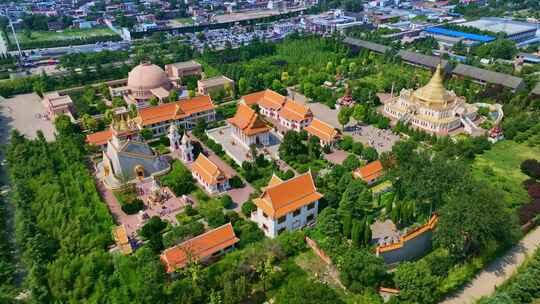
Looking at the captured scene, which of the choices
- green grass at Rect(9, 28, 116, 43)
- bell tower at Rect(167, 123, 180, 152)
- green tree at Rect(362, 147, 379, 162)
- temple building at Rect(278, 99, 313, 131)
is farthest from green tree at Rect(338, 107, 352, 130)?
green grass at Rect(9, 28, 116, 43)

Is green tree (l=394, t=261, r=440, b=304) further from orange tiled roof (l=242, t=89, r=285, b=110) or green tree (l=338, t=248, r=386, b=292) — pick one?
orange tiled roof (l=242, t=89, r=285, b=110)

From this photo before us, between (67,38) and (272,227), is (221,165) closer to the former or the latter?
(272,227)

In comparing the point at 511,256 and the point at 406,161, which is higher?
the point at 406,161

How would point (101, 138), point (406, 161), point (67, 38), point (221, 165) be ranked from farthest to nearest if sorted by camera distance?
1. point (67, 38)
2. point (101, 138)
3. point (221, 165)
4. point (406, 161)

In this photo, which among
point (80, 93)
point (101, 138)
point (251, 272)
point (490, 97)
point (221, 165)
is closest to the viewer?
point (251, 272)

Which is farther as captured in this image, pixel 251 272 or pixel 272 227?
pixel 272 227

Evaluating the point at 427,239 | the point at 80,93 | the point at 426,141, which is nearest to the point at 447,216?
the point at 427,239

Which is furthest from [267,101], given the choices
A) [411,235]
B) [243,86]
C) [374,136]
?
[411,235]

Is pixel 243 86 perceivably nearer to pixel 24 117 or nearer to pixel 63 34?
pixel 24 117
